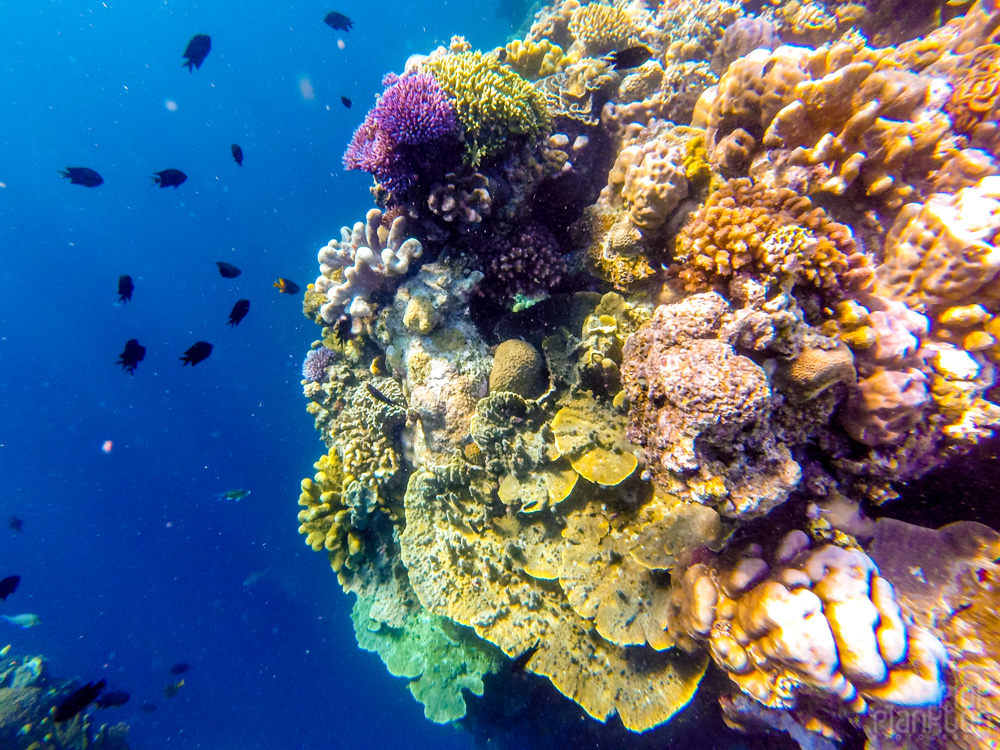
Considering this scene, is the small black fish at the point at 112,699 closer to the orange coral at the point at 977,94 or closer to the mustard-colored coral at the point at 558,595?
the mustard-colored coral at the point at 558,595

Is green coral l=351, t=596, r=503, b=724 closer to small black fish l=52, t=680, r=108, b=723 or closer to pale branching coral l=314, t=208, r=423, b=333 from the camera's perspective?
pale branching coral l=314, t=208, r=423, b=333

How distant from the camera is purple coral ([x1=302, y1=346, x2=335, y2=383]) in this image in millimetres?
6621

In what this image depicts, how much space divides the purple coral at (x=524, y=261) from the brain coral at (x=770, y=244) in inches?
61.6

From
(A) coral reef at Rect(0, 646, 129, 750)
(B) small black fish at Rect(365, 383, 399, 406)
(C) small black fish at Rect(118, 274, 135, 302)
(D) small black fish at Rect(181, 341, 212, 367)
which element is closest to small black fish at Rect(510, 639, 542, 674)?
(B) small black fish at Rect(365, 383, 399, 406)

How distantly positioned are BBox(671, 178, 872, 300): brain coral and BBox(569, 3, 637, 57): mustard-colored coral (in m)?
4.79

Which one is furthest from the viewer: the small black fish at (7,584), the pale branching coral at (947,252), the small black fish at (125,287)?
the small black fish at (7,584)

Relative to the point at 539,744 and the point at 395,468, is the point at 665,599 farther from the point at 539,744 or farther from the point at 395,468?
the point at 539,744

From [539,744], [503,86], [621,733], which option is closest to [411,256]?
[503,86]

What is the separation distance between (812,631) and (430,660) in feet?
17.4

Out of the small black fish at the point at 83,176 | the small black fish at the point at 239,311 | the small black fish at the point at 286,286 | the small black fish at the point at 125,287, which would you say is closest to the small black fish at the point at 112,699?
the small black fish at the point at 125,287

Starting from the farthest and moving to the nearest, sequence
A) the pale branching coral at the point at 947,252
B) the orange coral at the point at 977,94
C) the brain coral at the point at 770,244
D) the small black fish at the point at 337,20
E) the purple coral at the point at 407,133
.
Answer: the small black fish at the point at 337,20 < the purple coral at the point at 407,133 < the orange coral at the point at 977,94 < the brain coral at the point at 770,244 < the pale branching coral at the point at 947,252

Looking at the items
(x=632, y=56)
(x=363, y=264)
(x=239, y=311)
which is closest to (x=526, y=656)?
(x=363, y=264)

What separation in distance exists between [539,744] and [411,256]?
22.7ft

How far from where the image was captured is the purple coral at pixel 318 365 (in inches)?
261
